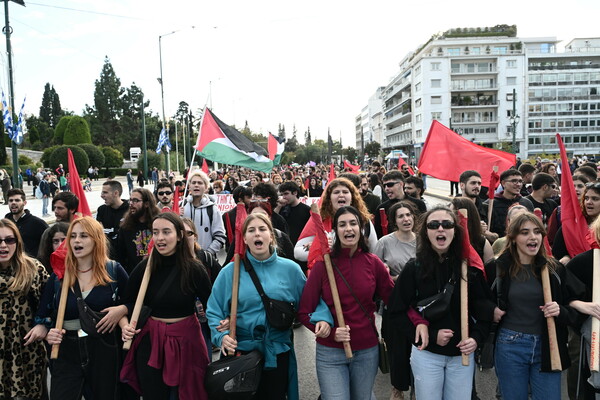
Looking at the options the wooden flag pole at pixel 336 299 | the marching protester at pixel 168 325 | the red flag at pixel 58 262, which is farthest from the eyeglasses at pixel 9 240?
the wooden flag pole at pixel 336 299

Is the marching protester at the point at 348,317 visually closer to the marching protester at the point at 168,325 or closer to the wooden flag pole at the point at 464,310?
the wooden flag pole at the point at 464,310

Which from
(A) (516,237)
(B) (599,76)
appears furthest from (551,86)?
(A) (516,237)

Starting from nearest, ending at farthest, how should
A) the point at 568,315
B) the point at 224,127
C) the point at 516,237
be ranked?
the point at 568,315 → the point at 516,237 → the point at 224,127

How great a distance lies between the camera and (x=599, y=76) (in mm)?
78812

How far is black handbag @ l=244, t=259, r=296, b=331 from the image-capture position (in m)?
3.29

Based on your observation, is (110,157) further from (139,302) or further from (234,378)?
(234,378)

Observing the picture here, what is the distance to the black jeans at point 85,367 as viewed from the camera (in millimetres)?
3562

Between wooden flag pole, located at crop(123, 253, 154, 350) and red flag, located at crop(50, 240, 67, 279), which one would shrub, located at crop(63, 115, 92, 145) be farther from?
wooden flag pole, located at crop(123, 253, 154, 350)

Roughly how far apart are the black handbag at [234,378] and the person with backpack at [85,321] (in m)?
0.90

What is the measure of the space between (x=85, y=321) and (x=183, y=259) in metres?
0.80

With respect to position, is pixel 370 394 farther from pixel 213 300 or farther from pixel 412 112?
pixel 412 112

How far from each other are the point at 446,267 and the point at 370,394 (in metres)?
1.03

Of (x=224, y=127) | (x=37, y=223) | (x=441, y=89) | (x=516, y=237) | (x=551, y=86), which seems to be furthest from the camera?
(x=551, y=86)

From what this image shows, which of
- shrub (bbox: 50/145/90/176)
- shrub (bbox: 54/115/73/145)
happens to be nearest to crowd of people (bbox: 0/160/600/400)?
shrub (bbox: 50/145/90/176)
